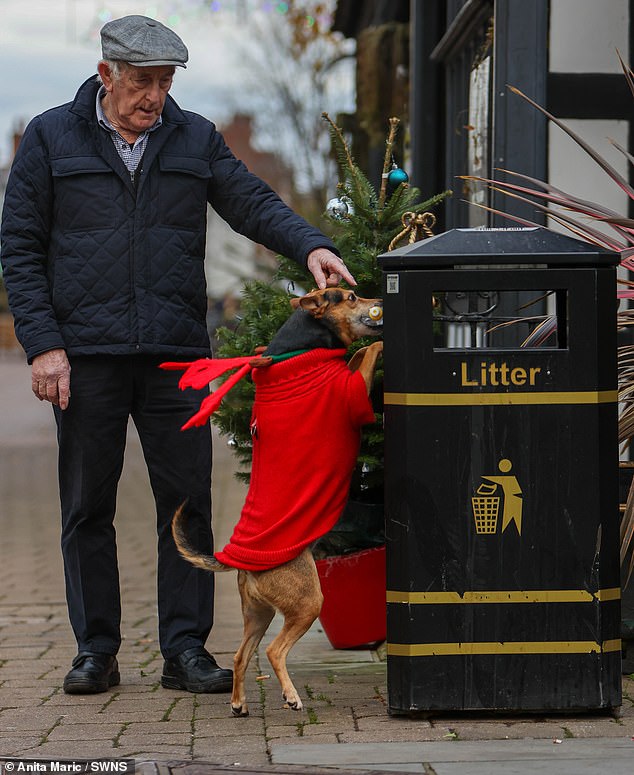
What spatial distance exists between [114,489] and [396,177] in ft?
5.03

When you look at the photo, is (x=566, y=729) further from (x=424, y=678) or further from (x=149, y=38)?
(x=149, y=38)

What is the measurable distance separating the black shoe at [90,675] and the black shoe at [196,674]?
0.63ft

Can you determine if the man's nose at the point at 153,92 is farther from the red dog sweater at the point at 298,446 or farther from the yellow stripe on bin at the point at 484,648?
the yellow stripe on bin at the point at 484,648

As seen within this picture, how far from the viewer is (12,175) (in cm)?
436

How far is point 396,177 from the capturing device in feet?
15.6

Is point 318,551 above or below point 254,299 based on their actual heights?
below

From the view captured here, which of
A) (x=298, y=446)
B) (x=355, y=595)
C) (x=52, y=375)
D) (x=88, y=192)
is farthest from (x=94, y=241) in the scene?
(x=355, y=595)

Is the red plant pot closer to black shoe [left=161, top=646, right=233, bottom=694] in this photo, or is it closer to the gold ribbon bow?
black shoe [left=161, top=646, right=233, bottom=694]

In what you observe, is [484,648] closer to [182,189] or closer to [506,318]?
[506,318]

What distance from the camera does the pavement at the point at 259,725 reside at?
339cm

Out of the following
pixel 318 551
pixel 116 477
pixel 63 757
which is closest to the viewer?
pixel 63 757

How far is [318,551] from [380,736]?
128 centimetres

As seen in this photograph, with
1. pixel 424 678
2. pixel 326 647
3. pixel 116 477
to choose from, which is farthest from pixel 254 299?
pixel 424 678

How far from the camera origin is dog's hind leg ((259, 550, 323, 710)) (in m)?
3.87
